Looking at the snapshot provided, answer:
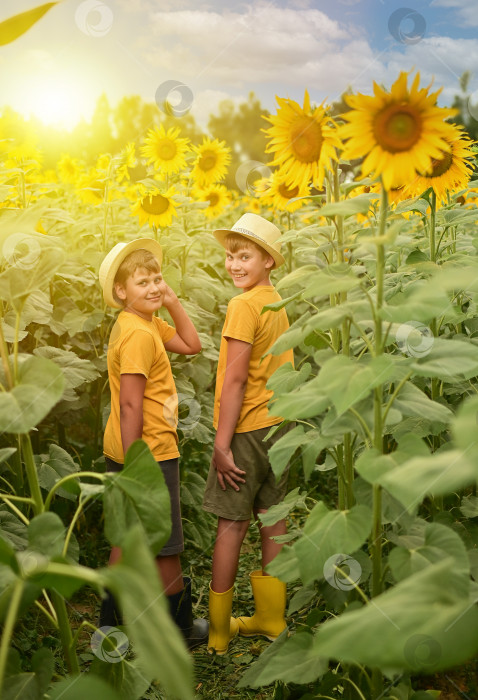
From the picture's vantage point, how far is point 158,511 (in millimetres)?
1126

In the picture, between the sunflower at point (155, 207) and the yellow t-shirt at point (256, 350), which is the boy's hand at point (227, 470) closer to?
the yellow t-shirt at point (256, 350)

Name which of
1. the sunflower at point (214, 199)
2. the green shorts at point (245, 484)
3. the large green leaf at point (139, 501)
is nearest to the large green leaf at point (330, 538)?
the large green leaf at point (139, 501)

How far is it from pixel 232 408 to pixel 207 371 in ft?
2.01

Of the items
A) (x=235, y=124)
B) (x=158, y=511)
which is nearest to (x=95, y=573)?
(x=158, y=511)

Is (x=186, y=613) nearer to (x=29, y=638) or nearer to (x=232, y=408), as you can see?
(x=29, y=638)

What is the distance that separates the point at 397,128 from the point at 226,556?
1.71 meters

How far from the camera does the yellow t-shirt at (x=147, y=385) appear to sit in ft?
7.14

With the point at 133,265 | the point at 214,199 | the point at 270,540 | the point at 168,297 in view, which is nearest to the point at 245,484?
the point at 270,540

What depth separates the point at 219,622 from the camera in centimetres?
235

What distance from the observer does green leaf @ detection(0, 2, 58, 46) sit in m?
1.14

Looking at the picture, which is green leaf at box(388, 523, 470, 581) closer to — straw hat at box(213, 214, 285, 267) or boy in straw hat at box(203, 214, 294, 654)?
boy in straw hat at box(203, 214, 294, 654)

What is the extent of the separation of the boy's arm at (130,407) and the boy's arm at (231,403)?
1.09 feet
